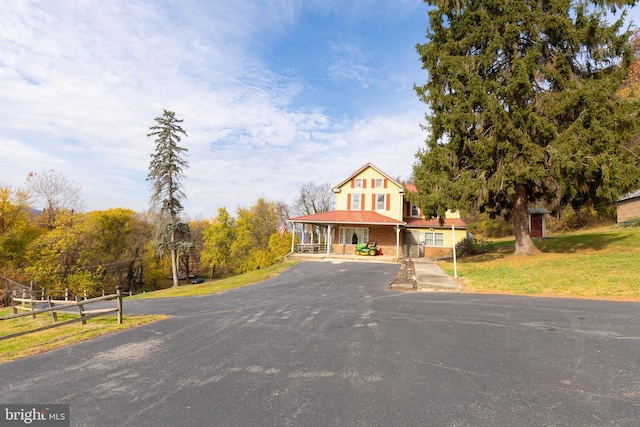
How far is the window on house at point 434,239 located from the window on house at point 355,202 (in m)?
6.78

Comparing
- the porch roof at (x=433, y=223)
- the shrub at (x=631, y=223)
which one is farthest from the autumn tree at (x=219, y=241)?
the shrub at (x=631, y=223)

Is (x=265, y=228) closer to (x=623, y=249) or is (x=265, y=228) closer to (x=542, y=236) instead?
(x=542, y=236)

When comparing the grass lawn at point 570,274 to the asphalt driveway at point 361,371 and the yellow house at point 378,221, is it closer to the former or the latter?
the asphalt driveway at point 361,371

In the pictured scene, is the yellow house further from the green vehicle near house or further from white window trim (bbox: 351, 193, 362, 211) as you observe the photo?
the green vehicle near house

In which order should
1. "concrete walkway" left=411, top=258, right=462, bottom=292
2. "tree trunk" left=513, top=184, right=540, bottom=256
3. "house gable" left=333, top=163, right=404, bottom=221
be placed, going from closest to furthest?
"concrete walkway" left=411, top=258, right=462, bottom=292, "tree trunk" left=513, top=184, right=540, bottom=256, "house gable" left=333, top=163, right=404, bottom=221

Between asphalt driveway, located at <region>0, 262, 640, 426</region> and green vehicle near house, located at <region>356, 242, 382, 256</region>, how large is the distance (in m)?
17.9

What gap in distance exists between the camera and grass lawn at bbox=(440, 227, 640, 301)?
9922mm

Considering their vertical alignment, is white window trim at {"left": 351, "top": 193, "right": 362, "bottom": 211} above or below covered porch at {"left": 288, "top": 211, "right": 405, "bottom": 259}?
above

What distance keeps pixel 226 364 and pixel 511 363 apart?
4417mm

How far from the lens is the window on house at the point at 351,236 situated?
28.7 metres

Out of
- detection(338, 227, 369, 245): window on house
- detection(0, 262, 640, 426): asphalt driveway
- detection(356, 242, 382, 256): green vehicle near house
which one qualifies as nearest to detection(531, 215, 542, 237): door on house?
detection(356, 242, 382, 256): green vehicle near house

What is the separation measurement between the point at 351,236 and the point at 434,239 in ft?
24.3

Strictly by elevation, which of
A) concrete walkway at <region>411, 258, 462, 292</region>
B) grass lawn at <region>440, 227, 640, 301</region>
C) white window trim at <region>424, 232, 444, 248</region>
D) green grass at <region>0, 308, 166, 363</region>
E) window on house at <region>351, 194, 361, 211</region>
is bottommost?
green grass at <region>0, 308, 166, 363</region>

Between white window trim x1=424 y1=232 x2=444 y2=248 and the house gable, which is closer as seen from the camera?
white window trim x1=424 y1=232 x2=444 y2=248
